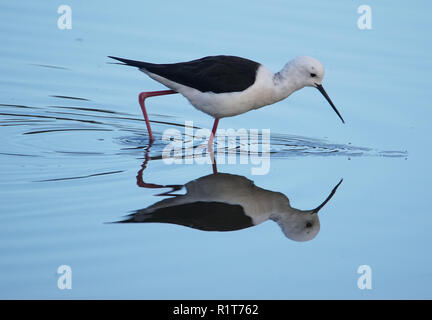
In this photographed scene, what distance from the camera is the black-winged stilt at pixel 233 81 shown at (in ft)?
24.4

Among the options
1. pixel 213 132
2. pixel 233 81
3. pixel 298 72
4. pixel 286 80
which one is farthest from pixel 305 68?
pixel 213 132

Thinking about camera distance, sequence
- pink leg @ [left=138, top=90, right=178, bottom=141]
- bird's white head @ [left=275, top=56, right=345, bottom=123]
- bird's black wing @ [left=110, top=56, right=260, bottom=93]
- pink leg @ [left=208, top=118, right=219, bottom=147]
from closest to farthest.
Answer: bird's black wing @ [left=110, top=56, right=260, bottom=93], bird's white head @ [left=275, top=56, right=345, bottom=123], pink leg @ [left=208, top=118, right=219, bottom=147], pink leg @ [left=138, top=90, right=178, bottom=141]

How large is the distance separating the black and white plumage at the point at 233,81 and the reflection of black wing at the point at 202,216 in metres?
1.56

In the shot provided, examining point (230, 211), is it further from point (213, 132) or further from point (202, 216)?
point (213, 132)

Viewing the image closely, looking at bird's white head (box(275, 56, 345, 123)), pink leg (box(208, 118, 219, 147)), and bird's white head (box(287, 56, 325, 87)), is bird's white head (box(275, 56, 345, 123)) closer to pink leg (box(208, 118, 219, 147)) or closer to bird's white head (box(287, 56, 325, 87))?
bird's white head (box(287, 56, 325, 87))

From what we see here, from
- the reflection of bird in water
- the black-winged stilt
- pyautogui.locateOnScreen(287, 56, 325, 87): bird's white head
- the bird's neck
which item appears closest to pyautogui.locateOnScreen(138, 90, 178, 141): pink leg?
the black-winged stilt

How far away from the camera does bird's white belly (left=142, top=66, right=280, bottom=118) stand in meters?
7.44

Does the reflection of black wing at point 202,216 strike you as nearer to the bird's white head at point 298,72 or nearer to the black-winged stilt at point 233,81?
the black-winged stilt at point 233,81

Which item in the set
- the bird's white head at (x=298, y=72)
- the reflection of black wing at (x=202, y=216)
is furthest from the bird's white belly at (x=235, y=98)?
the reflection of black wing at (x=202, y=216)

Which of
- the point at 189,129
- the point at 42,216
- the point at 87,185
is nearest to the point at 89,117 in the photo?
the point at 189,129

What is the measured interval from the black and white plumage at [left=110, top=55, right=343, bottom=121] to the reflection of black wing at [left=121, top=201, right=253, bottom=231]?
1.56 meters

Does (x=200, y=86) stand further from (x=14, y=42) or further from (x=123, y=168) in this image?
(x=14, y=42)

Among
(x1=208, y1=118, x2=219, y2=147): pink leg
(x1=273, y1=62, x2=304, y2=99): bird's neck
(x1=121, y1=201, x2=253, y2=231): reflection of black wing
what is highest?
(x1=273, y1=62, x2=304, y2=99): bird's neck

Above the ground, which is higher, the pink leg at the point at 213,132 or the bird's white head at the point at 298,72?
the bird's white head at the point at 298,72
